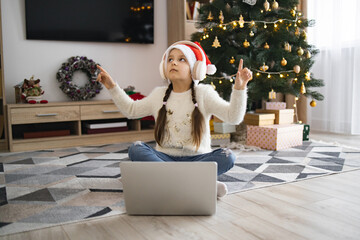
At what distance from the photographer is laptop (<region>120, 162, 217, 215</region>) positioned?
1.29 m

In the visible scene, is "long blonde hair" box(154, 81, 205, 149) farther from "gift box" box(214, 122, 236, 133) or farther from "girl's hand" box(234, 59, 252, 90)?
"gift box" box(214, 122, 236, 133)

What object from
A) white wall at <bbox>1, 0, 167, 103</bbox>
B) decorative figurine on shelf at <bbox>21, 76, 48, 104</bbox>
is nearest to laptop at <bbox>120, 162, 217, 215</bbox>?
decorative figurine on shelf at <bbox>21, 76, 48, 104</bbox>

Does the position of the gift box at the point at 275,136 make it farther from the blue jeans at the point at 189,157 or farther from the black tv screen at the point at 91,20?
the black tv screen at the point at 91,20

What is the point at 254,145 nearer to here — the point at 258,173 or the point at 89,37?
the point at 258,173

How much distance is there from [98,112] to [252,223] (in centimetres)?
211

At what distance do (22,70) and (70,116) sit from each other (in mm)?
672

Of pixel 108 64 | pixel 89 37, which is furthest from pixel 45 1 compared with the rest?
pixel 108 64

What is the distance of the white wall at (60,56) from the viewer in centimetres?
312

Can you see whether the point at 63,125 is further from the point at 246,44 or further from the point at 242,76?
the point at 242,76

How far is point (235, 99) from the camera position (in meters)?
1.42

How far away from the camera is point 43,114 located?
2.87 m

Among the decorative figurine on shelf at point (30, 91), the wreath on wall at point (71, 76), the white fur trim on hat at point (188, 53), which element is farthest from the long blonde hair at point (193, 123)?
the wreath on wall at point (71, 76)

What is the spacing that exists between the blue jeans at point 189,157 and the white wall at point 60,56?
80.4 inches

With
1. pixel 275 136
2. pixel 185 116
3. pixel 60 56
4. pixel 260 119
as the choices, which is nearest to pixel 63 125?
pixel 60 56
